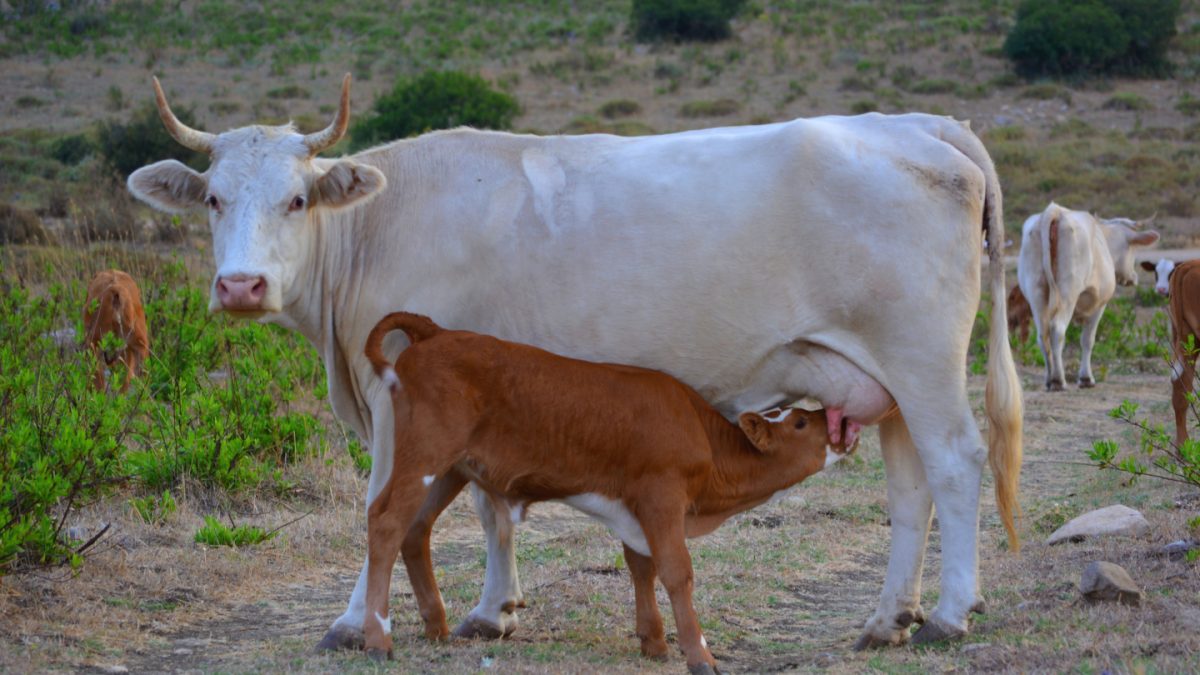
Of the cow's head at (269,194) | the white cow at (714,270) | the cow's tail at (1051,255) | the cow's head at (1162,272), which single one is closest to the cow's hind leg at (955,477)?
the white cow at (714,270)

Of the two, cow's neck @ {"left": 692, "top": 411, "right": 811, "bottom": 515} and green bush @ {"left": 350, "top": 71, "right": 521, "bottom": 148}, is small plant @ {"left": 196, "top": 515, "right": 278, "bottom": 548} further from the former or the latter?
green bush @ {"left": 350, "top": 71, "right": 521, "bottom": 148}

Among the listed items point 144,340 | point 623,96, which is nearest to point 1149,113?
point 623,96

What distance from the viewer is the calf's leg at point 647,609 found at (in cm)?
579

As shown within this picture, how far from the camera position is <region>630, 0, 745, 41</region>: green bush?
44834mm

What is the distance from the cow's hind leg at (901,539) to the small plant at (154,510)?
384cm

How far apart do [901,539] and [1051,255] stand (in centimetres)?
965

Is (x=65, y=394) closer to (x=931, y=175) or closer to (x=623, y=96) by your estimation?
(x=931, y=175)

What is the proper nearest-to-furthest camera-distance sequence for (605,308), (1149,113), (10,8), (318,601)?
(605,308), (318,601), (1149,113), (10,8)

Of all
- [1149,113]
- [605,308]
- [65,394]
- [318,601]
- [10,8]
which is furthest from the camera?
[10,8]

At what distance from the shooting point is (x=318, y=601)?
6.79 m

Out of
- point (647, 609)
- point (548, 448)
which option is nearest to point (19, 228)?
point (548, 448)

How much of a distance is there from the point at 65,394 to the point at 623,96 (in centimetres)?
2965

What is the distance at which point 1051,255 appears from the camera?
15.1 m

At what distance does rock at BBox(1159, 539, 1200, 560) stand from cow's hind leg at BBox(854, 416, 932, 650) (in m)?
1.24
